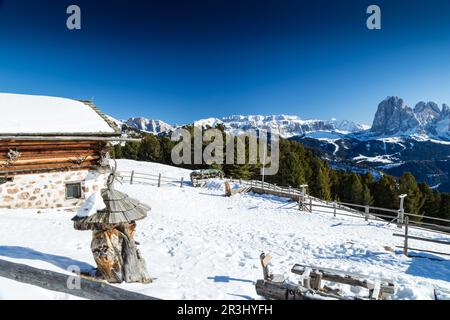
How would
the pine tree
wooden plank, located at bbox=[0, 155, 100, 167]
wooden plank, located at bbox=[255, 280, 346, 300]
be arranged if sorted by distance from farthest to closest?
the pine tree
wooden plank, located at bbox=[0, 155, 100, 167]
wooden plank, located at bbox=[255, 280, 346, 300]

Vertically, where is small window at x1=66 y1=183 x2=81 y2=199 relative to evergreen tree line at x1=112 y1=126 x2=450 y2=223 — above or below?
above

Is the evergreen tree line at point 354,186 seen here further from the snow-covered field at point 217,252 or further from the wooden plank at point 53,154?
the wooden plank at point 53,154

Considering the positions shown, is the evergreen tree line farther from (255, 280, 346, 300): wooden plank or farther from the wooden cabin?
(255, 280, 346, 300): wooden plank

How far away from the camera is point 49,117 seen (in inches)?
541

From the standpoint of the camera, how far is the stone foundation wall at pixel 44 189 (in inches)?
479

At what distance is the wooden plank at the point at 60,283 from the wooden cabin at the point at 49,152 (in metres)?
9.12

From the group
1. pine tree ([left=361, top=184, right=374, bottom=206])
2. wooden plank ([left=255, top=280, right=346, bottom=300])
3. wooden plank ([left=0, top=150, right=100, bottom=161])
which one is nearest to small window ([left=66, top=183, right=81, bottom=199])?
wooden plank ([left=0, top=150, right=100, bottom=161])

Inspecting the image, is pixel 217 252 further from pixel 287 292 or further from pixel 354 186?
pixel 354 186

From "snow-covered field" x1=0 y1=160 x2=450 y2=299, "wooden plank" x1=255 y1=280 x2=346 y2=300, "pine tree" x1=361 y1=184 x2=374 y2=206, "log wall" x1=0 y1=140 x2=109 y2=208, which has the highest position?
"log wall" x1=0 y1=140 x2=109 y2=208

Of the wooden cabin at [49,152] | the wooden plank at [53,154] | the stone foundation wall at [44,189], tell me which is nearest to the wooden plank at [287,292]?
the wooden cabin at [49,152]

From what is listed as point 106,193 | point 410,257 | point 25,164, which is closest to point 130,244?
point 106,193

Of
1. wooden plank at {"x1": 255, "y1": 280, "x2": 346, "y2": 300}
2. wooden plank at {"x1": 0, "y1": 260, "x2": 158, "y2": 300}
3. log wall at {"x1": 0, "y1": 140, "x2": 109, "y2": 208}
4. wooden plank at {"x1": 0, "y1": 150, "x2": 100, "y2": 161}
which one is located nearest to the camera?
wooden plank at {"x1": 0, "y1": 260, "x2": 158, "y2": 300}

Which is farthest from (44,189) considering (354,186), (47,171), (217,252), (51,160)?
(354,186)

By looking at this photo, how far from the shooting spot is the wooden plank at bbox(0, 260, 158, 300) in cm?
386
